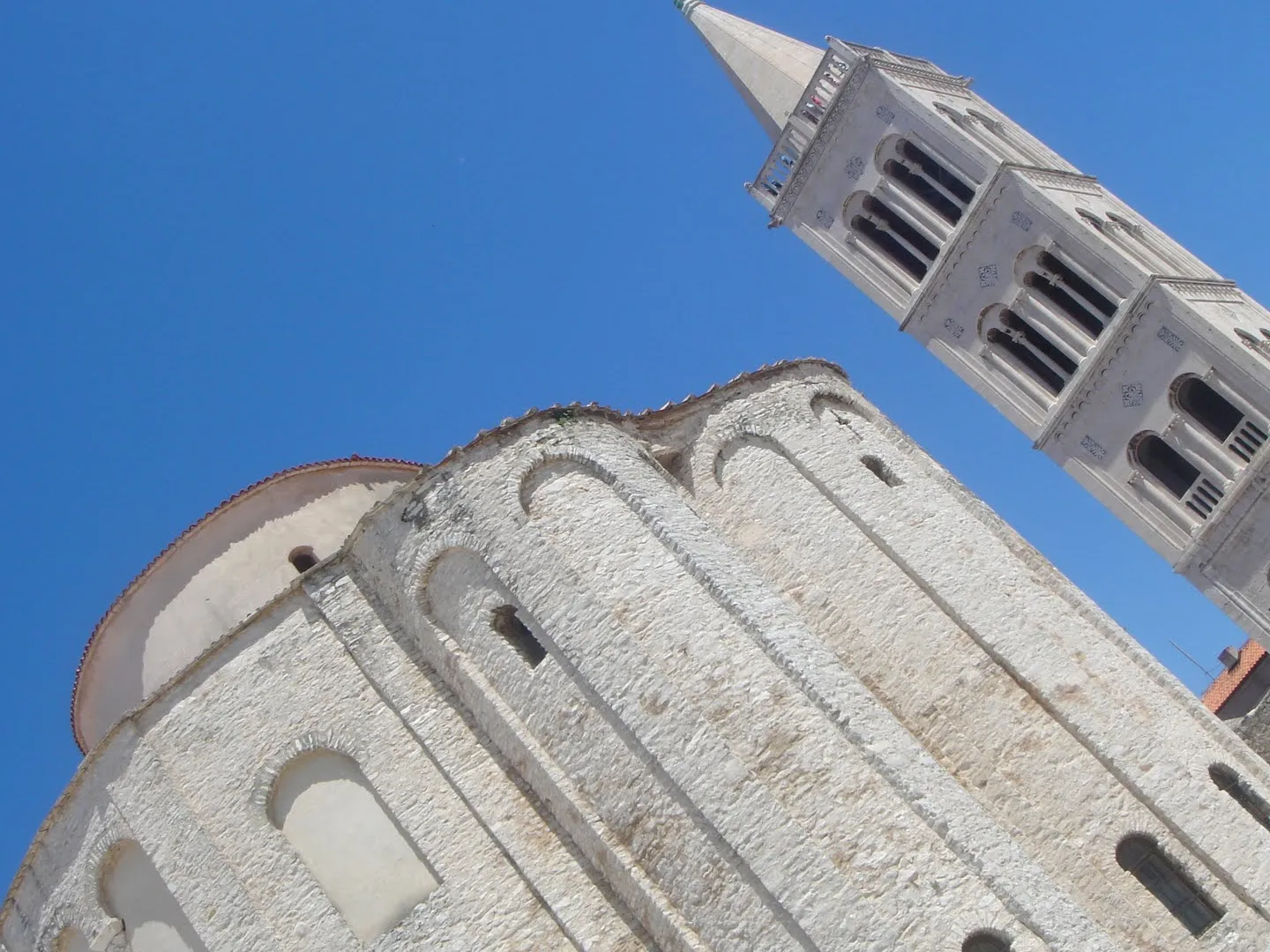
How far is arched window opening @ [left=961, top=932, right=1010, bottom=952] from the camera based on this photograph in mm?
10469

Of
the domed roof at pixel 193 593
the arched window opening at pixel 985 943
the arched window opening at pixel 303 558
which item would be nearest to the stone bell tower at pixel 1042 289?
the arched window opening at pixel 985 943

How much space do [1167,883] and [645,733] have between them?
5862mm

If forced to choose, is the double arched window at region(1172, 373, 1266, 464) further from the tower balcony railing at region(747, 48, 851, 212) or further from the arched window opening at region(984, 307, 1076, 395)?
the tower balcony railing at region(747, 48, 851, 212)

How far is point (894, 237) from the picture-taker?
70.2ft

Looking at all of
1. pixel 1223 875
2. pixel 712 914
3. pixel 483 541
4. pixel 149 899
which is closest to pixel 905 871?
pixel 712 914

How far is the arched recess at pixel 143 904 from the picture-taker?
555 inches

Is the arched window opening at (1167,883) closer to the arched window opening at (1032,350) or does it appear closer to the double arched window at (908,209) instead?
the arched window opening at (1032,350)

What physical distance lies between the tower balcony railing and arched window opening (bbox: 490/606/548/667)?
12359 mm

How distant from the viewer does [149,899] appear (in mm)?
14398

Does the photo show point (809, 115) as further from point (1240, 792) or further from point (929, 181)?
A: point (1240, 792)

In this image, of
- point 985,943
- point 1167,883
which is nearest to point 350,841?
point 985,943

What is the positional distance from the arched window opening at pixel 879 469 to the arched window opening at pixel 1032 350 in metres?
4.92

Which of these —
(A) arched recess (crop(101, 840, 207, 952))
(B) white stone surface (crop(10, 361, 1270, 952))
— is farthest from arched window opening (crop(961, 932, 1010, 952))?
(A) arched recess (crop(101, 840, 207, 952))

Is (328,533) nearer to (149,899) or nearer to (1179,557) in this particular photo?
(149,899)
